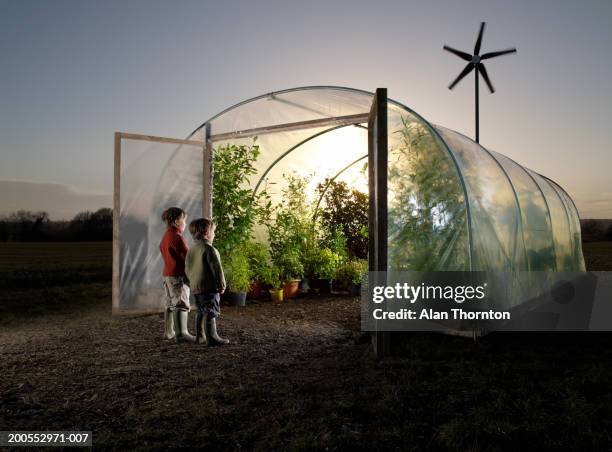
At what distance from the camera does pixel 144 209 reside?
6875 mm

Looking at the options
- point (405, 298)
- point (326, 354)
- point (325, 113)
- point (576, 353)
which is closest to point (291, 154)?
point (325, 113)

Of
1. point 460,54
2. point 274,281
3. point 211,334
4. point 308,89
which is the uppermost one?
point 460,54

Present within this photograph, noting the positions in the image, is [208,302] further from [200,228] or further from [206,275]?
[200,228]

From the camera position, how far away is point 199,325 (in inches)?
201

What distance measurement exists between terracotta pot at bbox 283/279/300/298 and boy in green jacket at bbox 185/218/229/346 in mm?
3564

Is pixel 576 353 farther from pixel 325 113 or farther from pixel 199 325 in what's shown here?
pixel 325 113

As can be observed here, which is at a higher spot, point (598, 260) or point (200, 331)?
point (598, 260)

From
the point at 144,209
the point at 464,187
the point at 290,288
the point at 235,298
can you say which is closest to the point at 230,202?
the point at 144,209

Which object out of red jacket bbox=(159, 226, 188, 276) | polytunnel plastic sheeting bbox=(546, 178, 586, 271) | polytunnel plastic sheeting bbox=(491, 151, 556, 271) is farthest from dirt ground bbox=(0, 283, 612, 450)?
polytunnel plastic sheeting bbox=(546, 178, 586, 271)

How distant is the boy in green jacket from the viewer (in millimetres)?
4773

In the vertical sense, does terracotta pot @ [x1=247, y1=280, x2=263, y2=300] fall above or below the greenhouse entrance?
below

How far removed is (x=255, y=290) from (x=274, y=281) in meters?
0.37

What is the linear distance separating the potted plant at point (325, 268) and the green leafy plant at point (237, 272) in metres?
1.85

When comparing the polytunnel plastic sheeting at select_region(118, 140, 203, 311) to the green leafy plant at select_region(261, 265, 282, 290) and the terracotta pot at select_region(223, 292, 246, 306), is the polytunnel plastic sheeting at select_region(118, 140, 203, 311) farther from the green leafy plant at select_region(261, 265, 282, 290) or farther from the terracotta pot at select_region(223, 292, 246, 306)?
the green leafy plant at select_region(261, 265, 282, 290)
